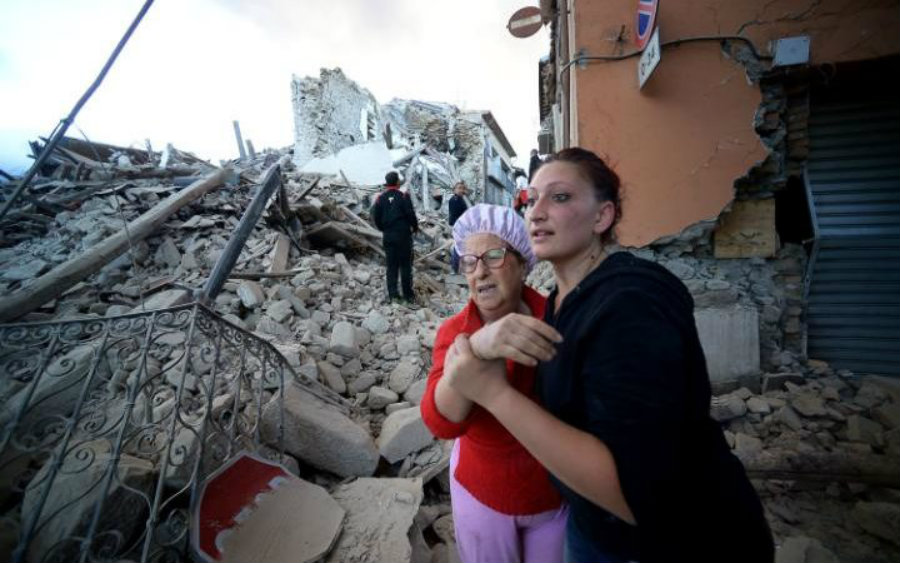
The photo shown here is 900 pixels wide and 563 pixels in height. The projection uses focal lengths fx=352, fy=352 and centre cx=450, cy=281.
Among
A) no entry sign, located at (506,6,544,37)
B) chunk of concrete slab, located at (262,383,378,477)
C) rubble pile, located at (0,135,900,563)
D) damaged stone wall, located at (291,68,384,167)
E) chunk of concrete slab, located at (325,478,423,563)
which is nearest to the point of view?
chunk of concrete slab, located at (325,478,423,563)

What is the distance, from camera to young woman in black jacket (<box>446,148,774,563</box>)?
0.76 meters

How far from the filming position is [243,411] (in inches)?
103

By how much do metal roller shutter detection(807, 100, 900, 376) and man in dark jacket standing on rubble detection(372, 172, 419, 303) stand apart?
5109 millimetres

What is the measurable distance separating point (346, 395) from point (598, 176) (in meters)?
3.40

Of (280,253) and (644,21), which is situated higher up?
(644,21)

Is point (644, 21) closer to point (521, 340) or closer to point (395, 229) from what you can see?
point (521, 340)

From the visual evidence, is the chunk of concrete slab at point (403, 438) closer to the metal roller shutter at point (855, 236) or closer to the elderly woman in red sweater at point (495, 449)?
the elderly woman in red sweater at point (495, 449)

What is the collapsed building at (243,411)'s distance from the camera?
1.83m

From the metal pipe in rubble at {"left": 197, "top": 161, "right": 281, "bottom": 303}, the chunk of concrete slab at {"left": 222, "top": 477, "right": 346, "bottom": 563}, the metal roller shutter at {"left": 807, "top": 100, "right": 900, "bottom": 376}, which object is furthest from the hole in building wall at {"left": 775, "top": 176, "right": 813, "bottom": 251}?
the metal pipe in rubble at {"left": 197, "top": 161, "right": 281, "bottom": 303}

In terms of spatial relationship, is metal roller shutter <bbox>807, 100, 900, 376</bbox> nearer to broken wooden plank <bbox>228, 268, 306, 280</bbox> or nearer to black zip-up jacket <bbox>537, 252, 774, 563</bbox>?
black zip-up jacket <bbox>537, 252, 774, 563</bbox>

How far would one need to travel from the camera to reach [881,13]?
303 centimetres

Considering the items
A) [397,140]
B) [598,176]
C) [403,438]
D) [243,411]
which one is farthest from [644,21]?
[397,140]

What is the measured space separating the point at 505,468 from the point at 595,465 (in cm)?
69

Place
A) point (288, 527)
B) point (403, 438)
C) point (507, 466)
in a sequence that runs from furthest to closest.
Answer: point (403, 438) → point (288, 527) → point (507, 466)
